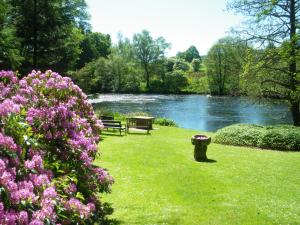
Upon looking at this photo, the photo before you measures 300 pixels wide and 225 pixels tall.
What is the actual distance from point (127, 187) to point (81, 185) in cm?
484

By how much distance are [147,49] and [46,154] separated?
102495 mm

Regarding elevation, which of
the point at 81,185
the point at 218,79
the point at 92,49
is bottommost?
the point at 81,185

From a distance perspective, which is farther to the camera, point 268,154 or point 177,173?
point 268,154

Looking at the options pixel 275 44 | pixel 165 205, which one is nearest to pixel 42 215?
pixel 165 205

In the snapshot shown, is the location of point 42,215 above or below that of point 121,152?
above

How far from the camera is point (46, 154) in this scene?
20.3ft

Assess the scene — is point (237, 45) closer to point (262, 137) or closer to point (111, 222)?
point (262, 137)

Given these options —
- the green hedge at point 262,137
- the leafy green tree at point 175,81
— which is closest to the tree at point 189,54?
the leafy green tree at point 175,81

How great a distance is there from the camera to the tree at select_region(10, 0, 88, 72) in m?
27.8

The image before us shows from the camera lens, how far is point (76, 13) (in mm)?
31328

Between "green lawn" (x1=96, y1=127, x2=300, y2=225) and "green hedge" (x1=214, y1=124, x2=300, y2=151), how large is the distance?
68.4 inches

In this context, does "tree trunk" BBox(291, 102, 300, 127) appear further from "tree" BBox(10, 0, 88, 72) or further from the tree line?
"tree" BBox(10, 0, 88, 72)

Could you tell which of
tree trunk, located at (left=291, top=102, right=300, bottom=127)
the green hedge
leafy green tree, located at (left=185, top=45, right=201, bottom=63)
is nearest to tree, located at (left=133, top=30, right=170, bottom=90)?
leafy green tree, located at (left=185, top=45, right=201, bottom=63)

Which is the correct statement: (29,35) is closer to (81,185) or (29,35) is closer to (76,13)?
(76,13)
